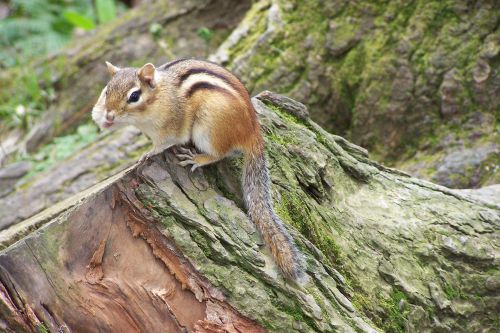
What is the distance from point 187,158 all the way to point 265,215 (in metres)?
0.46

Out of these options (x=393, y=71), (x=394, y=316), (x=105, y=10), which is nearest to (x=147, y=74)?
(x=394, y=316)

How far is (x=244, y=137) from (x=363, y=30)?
2226 mm

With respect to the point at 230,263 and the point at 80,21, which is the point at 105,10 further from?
the point at 230,263

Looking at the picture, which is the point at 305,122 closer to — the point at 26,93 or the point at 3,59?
the point at 26,93

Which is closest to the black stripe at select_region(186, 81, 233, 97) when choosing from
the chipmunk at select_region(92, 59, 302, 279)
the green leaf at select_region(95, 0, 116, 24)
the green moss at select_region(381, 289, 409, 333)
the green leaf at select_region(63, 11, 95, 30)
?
the chipmunk at select_region(92, 59, 302, 279)

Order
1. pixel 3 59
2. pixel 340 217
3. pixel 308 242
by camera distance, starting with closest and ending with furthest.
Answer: pixel 308 242
pixel 340 217
pixel 3 59

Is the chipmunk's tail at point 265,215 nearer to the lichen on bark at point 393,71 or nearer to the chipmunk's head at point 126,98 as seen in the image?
the chipmunk's head at point 126,98

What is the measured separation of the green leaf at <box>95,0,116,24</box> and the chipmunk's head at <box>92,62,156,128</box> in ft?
15.3

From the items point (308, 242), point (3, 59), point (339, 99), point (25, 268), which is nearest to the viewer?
point (25, 268)

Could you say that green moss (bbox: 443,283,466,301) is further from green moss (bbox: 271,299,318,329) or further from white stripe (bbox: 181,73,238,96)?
white stripe (bbox: 181,73,238,96)

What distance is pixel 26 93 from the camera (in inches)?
256

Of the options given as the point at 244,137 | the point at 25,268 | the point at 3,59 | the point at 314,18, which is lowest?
the point at 3,59

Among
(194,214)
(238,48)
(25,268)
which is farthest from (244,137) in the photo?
(238,48)

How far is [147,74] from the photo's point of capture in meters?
3.16
